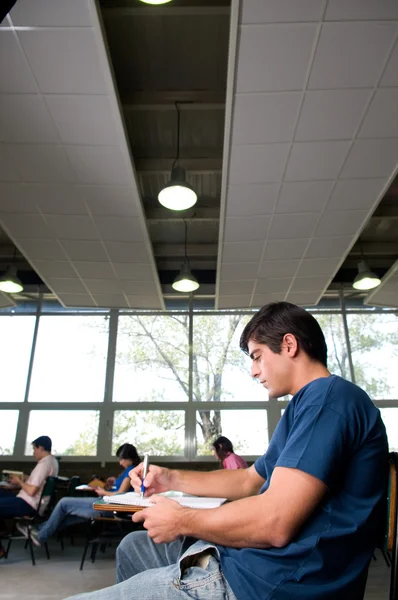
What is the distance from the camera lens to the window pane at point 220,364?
7984mm

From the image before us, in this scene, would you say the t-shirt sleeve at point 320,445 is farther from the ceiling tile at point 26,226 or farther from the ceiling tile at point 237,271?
the ceiling tile at point 237,271

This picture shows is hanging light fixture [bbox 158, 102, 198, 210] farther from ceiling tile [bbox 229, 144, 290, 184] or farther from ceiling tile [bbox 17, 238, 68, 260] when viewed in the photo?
ceiling tile [bbox 17, 238, 68, 260]

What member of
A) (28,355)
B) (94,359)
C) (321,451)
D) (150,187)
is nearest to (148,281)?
(150,187)

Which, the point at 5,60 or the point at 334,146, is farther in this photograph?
the point at 334,146

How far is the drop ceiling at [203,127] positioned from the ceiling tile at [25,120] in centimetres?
1

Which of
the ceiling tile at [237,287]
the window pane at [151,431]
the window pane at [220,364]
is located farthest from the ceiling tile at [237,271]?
the window pane at [151,431]

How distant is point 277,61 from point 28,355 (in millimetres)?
7076

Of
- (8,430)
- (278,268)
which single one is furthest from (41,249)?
(8,430)

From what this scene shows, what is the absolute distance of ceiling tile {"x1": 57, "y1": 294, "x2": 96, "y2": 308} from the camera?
752cm

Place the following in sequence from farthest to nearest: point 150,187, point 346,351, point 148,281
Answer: point 346,351 → point 148,281 → point 150,187

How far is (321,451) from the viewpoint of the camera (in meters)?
0.81

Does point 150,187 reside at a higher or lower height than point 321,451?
higher

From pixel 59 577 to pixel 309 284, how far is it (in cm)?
513

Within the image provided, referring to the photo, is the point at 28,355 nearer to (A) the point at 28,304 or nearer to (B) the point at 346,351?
(A) the point at 28,304
